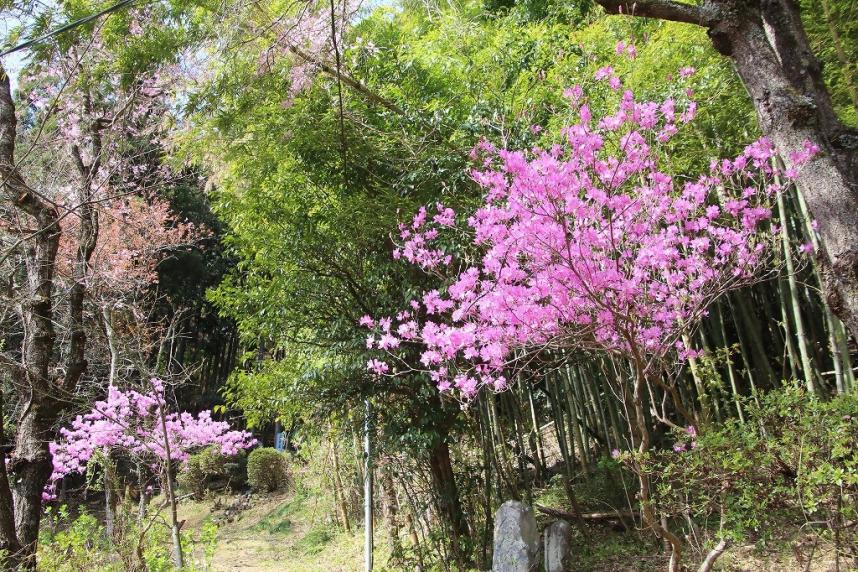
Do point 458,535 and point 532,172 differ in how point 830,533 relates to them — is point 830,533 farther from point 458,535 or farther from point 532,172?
point 458,535

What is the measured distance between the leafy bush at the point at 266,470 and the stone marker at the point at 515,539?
693cm

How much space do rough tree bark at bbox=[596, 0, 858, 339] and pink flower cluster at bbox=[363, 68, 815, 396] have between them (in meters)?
0.38

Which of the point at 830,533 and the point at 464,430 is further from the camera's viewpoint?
the point at 464,430

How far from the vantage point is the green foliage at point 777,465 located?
2057 millimetres

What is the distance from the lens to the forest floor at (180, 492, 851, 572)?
2979mm

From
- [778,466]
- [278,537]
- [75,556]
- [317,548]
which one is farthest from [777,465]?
[278,537]

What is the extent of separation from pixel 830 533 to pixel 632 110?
5.91 ft

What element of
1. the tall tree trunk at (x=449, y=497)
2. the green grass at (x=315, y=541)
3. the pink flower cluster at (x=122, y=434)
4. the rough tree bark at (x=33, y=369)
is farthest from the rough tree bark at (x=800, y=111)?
the green grass at (x=315, y=541)

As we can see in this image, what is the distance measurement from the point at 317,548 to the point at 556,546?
145 inches

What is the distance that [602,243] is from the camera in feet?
7.77

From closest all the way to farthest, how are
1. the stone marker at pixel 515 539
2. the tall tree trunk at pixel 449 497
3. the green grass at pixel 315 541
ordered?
1. the stone marker at pixel 515 539
2. the tall tree trunk at pixel 449 497
3. the green grass at pixel 315 541

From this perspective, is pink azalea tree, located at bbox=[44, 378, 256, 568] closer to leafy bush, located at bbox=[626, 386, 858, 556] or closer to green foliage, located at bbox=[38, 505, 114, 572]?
green foliage, located at bbox=[38, 505, 114, 572]

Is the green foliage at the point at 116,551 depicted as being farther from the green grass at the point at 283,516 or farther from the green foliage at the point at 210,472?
the green foliage at the point at 210,472

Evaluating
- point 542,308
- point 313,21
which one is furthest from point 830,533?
point 313,21
